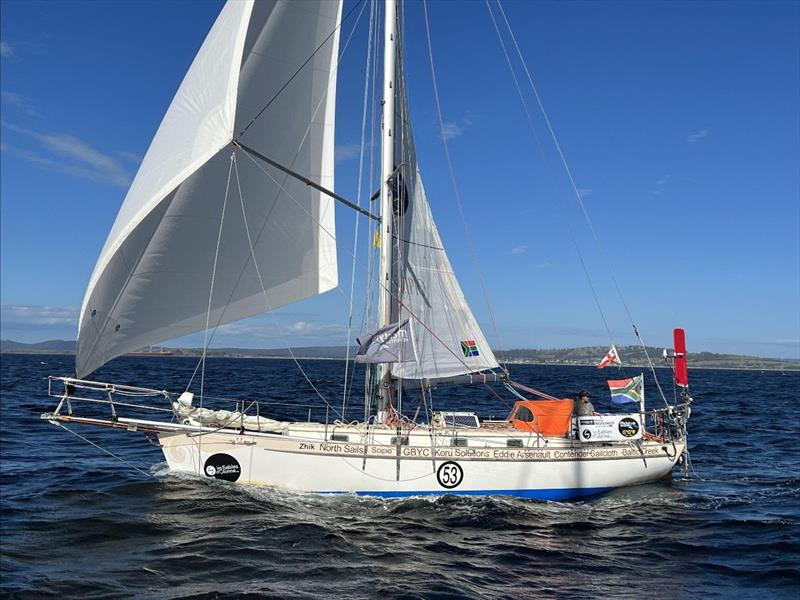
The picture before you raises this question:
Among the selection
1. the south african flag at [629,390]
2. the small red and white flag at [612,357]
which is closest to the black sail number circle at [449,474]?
the south african flag at [629,390]

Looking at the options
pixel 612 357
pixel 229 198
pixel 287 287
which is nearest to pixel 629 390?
pixel 612 357

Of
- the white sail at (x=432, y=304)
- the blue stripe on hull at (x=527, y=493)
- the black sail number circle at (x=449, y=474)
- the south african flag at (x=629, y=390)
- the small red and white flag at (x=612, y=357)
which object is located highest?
the white sail at (x=432, y=304)

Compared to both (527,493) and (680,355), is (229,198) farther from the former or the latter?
(680,355)

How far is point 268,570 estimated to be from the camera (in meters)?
10.8

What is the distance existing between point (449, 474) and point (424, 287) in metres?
5.63

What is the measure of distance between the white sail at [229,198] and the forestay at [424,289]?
2040 mm

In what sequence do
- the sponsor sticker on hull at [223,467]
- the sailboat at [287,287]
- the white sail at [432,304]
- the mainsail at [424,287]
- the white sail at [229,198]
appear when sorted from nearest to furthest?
the white sail at [229,198]
the sailboat at [287,287]
the sponsor sticker on hull at [223,467]
the mainsail at [424,287]
the white sail at [432,304]

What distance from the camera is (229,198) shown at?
1510cm

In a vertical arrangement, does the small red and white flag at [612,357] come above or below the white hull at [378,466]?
above

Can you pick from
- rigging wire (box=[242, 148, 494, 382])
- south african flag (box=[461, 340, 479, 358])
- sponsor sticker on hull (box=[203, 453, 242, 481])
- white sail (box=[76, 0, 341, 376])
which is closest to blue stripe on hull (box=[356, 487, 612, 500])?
sponsor sticker on hull (box=[203, 453, 242, 481])

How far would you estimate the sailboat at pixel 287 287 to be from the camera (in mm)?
13602

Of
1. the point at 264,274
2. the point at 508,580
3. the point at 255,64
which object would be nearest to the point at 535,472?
the point at 508,580

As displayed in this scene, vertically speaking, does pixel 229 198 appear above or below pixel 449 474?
above

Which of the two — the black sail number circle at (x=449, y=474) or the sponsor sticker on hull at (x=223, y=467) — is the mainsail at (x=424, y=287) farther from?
the sponsor sticker on hull at (x=223, y=467)
